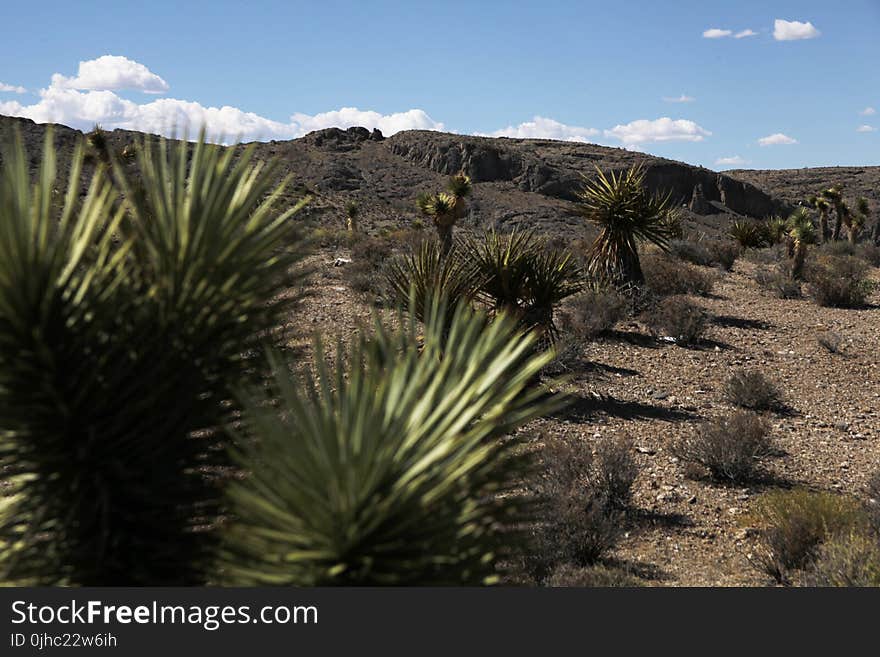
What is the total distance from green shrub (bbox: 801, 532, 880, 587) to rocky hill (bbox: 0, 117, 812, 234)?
145 feet

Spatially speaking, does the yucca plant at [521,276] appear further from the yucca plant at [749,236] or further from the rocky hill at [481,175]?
the rocky hill at [481,175]

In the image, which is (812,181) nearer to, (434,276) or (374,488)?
(434,276)

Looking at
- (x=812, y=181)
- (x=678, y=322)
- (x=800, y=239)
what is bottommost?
(x=678, y=322)

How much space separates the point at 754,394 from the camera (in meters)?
10.1

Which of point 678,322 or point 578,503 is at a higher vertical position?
point 678,322

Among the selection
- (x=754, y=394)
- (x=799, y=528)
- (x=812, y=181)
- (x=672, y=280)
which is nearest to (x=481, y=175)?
(x=812, y=181)

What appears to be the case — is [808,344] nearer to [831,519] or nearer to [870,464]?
[870,464]

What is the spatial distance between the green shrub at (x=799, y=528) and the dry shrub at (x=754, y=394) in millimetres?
3555

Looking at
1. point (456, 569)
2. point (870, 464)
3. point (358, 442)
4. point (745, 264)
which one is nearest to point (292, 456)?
point (358, 442)

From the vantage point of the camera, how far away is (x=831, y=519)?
20.3 ft

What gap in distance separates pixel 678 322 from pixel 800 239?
334 inches

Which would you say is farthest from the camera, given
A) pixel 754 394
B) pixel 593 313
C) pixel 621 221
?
pixel 621 221

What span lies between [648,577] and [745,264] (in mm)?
21203

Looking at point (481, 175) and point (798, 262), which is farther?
point (481, 175)
